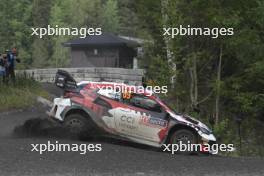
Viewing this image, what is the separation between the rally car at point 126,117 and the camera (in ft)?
47.7

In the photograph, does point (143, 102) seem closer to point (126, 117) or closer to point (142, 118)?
point (142, 118)

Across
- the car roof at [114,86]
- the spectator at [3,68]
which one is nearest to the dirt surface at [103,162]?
the car roof at [114,86]

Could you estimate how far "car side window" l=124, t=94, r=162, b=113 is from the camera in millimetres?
14688

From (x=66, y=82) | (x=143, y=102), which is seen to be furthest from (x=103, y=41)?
(x=143, y=102)

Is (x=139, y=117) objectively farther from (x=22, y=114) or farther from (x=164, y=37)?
(x=22, y=114)

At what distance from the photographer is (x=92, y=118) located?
48.6 feet

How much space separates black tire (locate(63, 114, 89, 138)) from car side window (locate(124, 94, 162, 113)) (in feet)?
4.11

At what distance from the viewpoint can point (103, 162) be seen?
1199cm

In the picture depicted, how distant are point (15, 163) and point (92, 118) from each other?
3.70m

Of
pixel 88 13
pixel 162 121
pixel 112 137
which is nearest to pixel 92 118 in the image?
pixel 112 137

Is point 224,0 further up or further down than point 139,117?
further up

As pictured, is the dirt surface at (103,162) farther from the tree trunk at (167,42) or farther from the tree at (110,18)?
the tree at (110,18)

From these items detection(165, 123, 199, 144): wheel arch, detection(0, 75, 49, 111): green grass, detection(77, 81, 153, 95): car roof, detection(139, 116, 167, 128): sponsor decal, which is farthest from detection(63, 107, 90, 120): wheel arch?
detection(0, 75, 49, 111): green grass

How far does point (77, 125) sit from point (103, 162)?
313 centimetres
